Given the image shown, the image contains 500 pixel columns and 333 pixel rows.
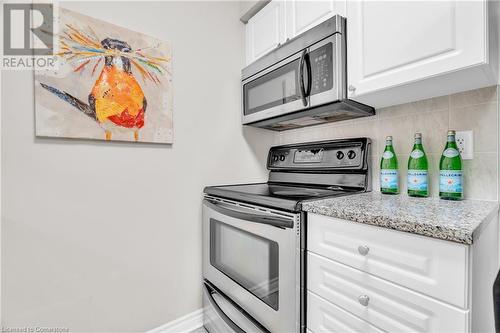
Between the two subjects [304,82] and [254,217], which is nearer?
[254,217]

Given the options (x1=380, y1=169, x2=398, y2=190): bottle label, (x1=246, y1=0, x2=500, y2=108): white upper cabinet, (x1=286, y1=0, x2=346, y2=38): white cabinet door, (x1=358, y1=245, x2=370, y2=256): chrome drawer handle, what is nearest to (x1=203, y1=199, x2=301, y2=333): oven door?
(x1=358, y1=245, x2=370, y2=256): chrome drawer handle

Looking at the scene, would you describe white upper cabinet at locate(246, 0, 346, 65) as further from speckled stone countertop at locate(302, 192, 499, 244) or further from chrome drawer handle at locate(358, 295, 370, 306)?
chrome drawer handle at locate(358, 295, 370, 306)

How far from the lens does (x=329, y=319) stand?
926 millimetres

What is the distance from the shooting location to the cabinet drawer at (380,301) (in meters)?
0.66

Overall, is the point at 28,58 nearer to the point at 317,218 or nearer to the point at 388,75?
the point at 317,218

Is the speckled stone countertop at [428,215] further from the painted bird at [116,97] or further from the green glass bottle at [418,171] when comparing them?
the painted bird at [116,97]

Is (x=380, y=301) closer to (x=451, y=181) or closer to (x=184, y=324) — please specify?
(x=451, y=181)

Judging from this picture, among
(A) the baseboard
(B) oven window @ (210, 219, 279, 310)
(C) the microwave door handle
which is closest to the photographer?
(B) oven window @ (210, 219, 279, 310)

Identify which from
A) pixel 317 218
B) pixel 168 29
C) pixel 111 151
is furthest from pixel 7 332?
pixel 168 29

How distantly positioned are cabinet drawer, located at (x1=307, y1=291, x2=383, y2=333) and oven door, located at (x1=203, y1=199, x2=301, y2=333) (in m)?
0.05

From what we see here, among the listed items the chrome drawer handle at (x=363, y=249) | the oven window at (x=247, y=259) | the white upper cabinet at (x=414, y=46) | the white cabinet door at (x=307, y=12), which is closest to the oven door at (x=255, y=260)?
the oven window at (x=247, y=259)

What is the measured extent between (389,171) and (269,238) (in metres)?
0.70

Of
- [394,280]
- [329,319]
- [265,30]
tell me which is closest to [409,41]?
[394,280]

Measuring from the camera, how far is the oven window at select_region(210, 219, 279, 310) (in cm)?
112
